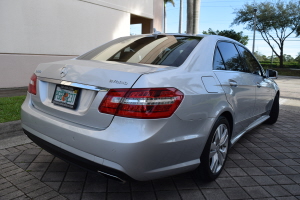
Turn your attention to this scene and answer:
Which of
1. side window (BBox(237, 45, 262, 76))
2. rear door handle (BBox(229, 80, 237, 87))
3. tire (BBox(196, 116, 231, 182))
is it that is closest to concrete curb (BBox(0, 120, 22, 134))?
tire (BBox(196, 116, 231, 182))

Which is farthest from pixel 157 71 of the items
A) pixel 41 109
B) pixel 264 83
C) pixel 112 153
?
pixel 264 83

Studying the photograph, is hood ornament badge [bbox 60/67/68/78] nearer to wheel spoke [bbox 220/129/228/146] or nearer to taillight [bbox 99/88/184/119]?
taillight [bbox 99/88/184/119]

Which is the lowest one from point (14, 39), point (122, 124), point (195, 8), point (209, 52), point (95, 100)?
point (122, 124)

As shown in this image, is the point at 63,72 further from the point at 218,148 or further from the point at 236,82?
the point at 236,82

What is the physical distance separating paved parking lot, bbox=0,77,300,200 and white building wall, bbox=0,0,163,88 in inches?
196

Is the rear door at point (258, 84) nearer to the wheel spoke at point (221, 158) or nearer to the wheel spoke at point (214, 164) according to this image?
the wheel spoke at point (221, 158)

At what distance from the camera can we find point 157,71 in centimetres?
232

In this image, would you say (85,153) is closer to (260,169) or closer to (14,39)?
(260,169)

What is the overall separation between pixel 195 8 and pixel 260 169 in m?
8.45

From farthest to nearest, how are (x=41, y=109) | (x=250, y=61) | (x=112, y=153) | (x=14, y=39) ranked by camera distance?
(x=14, y=39)
(x=250, y=61)
(x=41, y=109)
(x=112, y=153)

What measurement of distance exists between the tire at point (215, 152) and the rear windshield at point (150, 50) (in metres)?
0.80

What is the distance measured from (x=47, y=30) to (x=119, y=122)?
7.56 metres

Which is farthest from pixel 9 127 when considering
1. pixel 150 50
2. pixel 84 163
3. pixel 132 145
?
pixel 132 145

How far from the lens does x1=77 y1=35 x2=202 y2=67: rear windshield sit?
2.75 m
